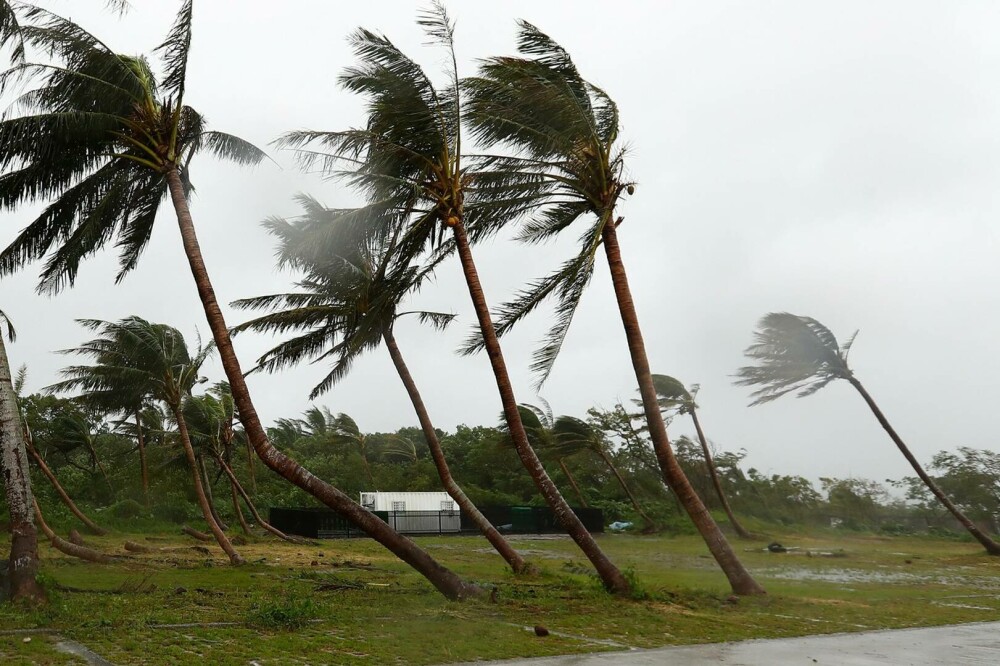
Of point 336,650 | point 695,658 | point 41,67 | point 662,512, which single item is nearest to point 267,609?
point 336,650

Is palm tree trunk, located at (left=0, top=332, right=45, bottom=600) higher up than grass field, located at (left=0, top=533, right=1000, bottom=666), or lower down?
higher up

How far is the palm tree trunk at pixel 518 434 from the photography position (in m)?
12.1

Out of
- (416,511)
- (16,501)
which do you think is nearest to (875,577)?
(16,501)

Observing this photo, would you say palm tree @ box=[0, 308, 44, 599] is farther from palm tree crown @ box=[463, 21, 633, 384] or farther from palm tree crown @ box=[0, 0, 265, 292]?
palm tree crown @ box=[463, 21, 633, 384]

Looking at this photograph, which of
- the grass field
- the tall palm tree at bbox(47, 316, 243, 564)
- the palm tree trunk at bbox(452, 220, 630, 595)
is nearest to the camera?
the grass field

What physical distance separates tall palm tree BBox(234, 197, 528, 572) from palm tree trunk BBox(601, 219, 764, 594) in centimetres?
332

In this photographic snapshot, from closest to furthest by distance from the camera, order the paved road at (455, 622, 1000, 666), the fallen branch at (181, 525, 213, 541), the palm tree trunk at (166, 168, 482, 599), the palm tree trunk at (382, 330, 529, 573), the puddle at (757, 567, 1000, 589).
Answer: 1. the paved road at (455, 622, 1000, 666)
2. the palm tree trunk at (166, 168, 482, 599)
3. the palm tree trunk at (382, 330, 529, 573)
4. the puddle at (757, 567, 1000, 589)
5. the fallen branch at (181, 525, 213, 541)

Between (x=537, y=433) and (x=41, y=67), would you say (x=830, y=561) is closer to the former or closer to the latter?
(x=537, y=433)

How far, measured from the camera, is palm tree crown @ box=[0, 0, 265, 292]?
34.4ft

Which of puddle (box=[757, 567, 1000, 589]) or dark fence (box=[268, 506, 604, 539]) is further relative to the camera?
dark fence (box=[268, 506, 604, 539])

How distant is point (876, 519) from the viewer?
42969mm

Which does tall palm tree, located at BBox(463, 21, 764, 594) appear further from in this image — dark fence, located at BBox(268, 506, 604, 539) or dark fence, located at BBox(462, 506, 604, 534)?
dark fence, located at BBox(462, 506, 604, 534)

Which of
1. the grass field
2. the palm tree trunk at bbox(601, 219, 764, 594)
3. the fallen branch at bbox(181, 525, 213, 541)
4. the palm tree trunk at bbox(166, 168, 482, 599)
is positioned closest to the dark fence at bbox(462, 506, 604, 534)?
the fallen branch at bbox(181, 525, 213, 541)

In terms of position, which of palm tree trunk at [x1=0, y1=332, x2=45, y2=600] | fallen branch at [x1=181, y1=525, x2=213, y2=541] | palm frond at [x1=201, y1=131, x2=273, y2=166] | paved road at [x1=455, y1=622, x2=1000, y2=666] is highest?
palm frond at [x1=201, y1=131, x2=273, y2=166]
